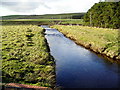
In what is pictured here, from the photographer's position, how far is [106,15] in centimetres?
7256

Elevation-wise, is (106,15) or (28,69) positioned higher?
(106,15)

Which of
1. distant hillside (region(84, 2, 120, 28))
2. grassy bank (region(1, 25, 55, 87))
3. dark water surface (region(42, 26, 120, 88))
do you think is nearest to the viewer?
grassy bank (region(1, 25, 55, 87))

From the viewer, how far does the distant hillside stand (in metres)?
66.6

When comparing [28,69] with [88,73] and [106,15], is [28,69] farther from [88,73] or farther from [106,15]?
[106,15]

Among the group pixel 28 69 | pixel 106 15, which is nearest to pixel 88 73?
pixel 28 69

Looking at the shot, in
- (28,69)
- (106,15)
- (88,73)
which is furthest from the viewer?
(106,15)

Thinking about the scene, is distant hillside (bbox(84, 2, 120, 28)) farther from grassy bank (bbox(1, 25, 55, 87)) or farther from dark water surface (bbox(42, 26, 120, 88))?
grassy bank (bbox(1, 25, 55, 87))

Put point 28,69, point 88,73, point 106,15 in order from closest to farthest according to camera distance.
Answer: point 28,69 → point 88,73 → point 106,15

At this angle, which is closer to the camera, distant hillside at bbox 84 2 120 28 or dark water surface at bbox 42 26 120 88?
dark water surface at bbox 42 26 120 88

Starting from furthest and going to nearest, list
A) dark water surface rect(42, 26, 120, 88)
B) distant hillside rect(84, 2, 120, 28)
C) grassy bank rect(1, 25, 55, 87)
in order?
distant hillside rect(84, 2, 120, 28) < dark water surface rect(42, 26, 120, 88) < grassy bank rect(1, 25, 55, 87)

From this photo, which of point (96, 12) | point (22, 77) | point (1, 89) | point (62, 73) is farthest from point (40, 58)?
point (96, 12)

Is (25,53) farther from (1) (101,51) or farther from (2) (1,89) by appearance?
(1) (101,51)

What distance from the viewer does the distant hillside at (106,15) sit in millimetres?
66562

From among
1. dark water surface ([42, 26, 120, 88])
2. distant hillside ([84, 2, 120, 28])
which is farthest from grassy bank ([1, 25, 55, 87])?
distant hillside ([84, 2, 120, 28])
